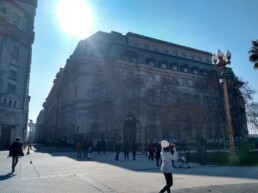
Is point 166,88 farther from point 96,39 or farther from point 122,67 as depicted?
point 96,39

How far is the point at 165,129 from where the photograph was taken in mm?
36875

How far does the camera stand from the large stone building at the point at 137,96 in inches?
1427

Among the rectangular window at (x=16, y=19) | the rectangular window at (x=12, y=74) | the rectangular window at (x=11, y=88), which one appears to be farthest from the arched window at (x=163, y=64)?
the rectangular window at (x=16, y=19)

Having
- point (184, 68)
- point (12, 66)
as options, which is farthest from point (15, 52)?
point (184, 68)

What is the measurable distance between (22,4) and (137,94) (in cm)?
3159

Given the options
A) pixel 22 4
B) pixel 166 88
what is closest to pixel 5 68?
pixel 22 4

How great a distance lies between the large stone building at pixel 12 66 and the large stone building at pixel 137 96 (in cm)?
963

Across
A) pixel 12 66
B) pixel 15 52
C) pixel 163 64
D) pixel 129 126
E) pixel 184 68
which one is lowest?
pixel 129 126

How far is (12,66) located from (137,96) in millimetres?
23790

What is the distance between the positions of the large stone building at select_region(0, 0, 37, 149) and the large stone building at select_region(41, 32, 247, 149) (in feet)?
31.6

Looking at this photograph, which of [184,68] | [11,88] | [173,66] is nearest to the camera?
[11,88]

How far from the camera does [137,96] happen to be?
41.8 m

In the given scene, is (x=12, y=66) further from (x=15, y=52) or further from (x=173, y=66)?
(x=173, y=66)

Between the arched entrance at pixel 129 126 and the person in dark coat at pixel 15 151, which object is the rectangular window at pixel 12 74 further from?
the person in dark coat at pixel 15 151
